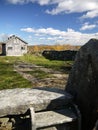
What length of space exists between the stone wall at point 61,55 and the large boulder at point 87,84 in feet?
134

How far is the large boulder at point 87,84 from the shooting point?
5934 millimetres

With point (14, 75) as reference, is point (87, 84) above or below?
above

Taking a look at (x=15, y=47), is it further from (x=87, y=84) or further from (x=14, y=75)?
(x=87, y=84)

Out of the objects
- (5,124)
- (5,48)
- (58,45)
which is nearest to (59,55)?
(5,48)

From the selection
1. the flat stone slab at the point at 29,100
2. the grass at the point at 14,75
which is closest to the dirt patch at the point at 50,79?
the grass at the point at 14,75

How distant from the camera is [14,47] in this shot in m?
60.9

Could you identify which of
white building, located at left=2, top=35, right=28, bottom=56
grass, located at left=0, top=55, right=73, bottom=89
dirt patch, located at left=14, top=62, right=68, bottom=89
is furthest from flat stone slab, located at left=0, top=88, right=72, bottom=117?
white building, located at left=2, top=35, right=28, bottom=56

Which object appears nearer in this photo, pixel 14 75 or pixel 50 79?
pixel 50 79

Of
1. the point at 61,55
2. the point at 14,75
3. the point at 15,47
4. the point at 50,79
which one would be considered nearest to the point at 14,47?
the point at 15,47

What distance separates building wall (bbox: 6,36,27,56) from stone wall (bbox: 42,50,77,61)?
516cm

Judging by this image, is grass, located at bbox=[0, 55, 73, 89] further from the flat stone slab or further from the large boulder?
the large boulder

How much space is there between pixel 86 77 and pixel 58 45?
124624 millimetres

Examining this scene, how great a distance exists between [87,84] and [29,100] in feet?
4.60

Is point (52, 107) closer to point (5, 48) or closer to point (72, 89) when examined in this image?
point (72, 89)
